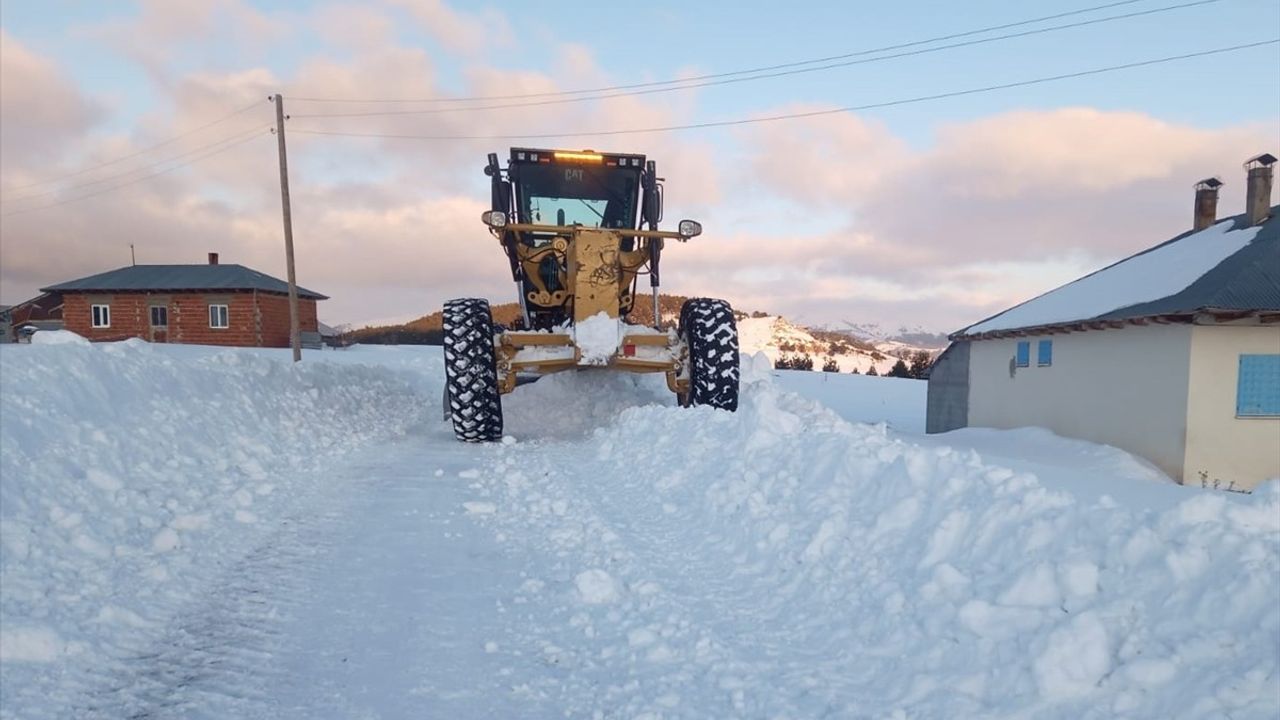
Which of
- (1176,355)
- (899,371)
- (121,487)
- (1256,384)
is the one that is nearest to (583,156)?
(121,487)

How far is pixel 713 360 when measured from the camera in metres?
8.95

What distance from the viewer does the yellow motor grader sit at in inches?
340

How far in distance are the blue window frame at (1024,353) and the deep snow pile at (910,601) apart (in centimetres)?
1327

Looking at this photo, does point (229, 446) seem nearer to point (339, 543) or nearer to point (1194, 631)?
point (339, 543)

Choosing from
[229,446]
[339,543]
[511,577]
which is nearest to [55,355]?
[229,446]

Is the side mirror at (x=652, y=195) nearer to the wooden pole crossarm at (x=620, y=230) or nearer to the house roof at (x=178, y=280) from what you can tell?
the wooden pole crossarm at (x=620, y=230)

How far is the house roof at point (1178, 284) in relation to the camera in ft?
37.3

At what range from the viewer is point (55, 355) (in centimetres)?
655

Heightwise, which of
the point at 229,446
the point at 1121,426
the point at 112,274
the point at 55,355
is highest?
the point at 112,274

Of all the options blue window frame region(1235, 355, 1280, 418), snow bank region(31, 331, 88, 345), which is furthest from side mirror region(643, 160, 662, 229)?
blue window frame region(1235, 355, 1280, 418)

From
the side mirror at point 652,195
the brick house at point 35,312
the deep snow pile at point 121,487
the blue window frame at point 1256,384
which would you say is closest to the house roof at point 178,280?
the brick house at point 35,312

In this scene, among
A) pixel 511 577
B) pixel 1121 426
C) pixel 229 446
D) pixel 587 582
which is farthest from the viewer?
pixel 1121 426

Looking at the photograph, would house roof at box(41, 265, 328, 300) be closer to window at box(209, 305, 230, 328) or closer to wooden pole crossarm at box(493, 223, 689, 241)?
window at box(209, 305, 230, 328)

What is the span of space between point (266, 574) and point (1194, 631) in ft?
14.7
